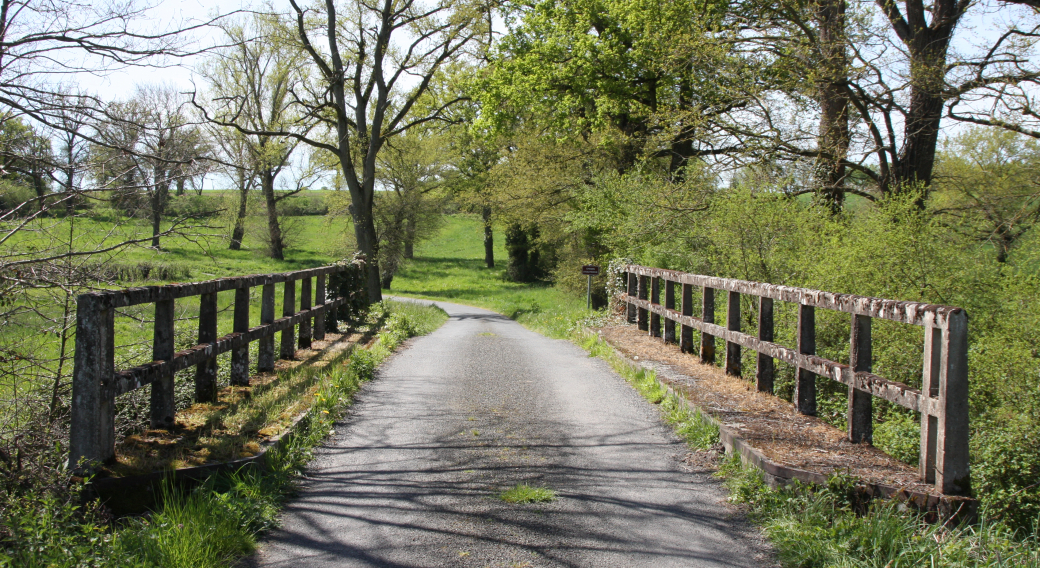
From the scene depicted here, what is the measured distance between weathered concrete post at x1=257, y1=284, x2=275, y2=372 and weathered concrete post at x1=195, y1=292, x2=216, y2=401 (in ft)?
4.77

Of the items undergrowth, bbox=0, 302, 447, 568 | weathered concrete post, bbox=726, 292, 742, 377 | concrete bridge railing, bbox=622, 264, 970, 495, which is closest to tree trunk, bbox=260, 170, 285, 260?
weathered concrete post, bbox=726, 292, 742, 377

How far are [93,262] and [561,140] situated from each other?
19.6 meters

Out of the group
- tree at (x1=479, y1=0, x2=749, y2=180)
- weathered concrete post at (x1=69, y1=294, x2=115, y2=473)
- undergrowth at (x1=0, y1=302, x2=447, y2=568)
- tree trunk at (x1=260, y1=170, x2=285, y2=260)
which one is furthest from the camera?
tree trunk at (x1=260, y1=170, x2=285, y2=260)

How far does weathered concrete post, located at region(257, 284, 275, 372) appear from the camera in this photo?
7.73 m

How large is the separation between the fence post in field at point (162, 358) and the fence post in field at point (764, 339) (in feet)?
16.4

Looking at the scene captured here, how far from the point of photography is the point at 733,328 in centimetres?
755

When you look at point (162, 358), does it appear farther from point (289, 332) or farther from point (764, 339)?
point (764, 339)

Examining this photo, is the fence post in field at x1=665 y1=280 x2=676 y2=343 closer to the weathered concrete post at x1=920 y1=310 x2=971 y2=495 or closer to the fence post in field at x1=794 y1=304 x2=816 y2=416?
the fence post in field at x1=794 y1=304 x2=816 y2=416

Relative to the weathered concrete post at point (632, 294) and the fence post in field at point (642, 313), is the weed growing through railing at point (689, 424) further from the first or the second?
Answer: the weathered concrete post at point (632, 294)

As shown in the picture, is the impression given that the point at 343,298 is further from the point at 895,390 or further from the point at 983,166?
the point at 983,166

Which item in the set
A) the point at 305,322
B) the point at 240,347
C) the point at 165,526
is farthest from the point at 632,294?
the point at 165,526

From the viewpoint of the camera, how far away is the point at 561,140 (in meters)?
24.1

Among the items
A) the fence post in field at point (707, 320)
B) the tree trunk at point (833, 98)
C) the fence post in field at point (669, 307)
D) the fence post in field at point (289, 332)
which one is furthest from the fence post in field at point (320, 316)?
the tree trunk at point (833, 98)

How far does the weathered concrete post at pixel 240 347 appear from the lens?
693 cm
